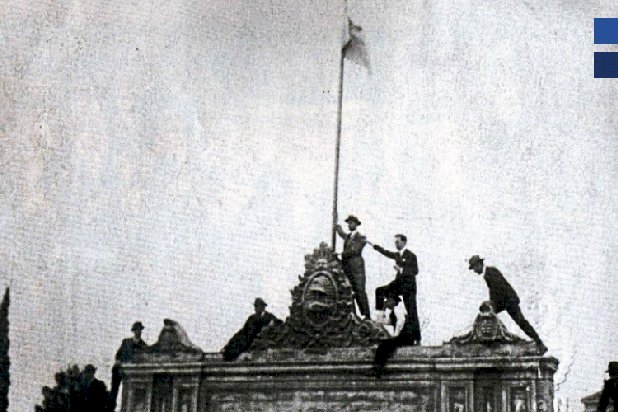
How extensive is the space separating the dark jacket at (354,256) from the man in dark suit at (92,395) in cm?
306

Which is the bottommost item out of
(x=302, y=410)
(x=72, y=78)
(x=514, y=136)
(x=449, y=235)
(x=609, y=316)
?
(x=302, y=410)

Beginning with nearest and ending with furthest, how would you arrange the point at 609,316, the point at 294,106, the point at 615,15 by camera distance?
the point at 609,316 → the point at 615,15 → the point at 294,106

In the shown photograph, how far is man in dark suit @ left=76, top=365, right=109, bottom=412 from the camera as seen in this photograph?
1294 cm

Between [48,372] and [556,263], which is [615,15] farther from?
[48,372]

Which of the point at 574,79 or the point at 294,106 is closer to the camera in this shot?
the point at 574,79

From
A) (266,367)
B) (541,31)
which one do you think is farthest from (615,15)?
(266,367)

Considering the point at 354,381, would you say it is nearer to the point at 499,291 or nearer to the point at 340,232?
the point at 340,232

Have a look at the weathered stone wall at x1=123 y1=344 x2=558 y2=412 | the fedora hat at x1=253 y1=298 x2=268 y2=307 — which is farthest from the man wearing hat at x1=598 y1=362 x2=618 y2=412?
the fedora hat at x1=253 y1=298 x2=268 y2=307

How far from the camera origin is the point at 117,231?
13.5 m

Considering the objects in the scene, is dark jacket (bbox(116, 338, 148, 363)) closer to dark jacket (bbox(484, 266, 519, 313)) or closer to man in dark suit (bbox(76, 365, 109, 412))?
man in dark suit (bbox(76, 365, 109, 412))

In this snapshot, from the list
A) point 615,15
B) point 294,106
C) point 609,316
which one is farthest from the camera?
point 294,106

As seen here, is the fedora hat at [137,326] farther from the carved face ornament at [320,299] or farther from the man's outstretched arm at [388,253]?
the man's outstretched arm at [388,253]

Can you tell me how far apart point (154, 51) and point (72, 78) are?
40.7 inches

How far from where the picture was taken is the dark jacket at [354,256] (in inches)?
492
